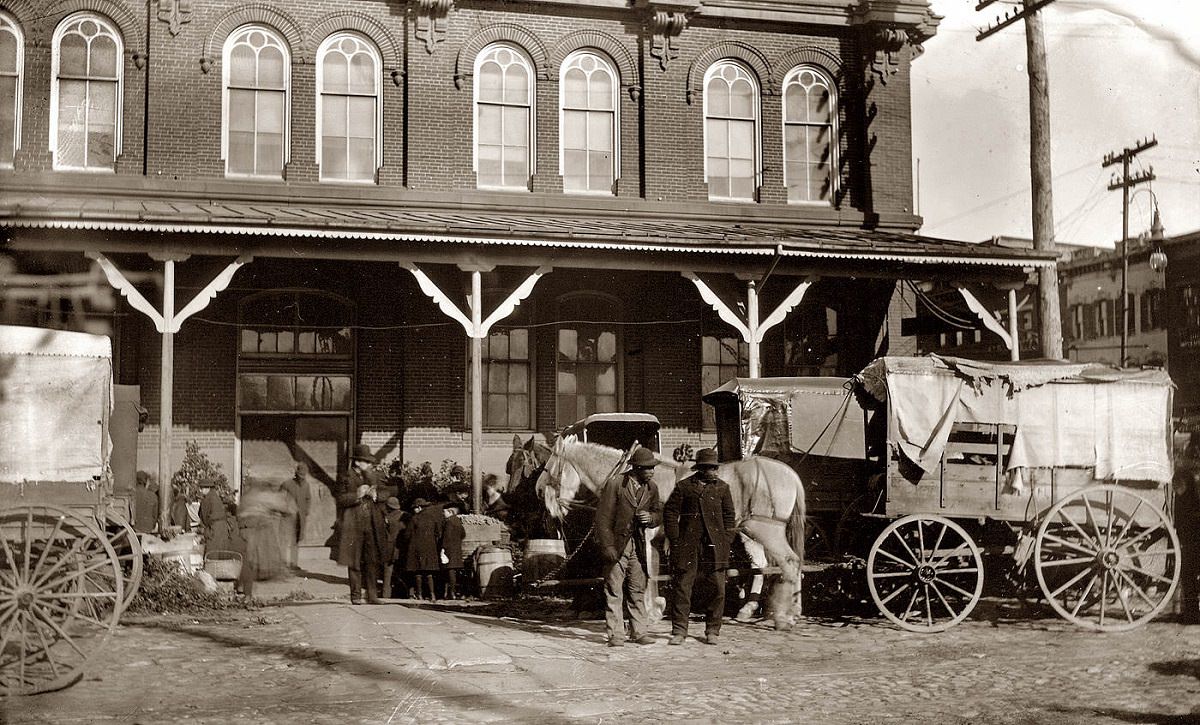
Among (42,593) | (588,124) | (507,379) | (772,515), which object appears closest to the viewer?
(42,593)

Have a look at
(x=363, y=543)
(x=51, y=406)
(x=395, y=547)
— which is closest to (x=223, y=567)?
(x=363, y=543)

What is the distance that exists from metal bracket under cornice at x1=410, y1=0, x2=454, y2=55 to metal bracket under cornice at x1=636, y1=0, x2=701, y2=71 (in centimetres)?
375

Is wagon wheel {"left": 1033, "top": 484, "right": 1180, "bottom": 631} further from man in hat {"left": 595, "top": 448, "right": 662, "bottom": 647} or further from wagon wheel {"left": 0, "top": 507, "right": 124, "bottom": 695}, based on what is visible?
wagon wheel {"left": 0, "top": 507, "right": 124, "bottom": 695}

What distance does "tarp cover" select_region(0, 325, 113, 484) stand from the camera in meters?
9.03

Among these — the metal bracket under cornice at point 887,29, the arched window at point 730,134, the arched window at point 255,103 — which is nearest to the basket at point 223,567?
the arched window at point 255,103

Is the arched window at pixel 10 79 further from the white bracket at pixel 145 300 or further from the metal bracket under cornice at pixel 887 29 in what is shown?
the metal bracket under cornice at pixel 887 29

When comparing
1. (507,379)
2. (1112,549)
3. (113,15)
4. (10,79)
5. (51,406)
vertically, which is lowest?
(1112,549)

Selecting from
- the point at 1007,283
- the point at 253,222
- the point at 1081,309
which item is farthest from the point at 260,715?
the point at 1081,309

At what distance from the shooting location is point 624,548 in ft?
35.6

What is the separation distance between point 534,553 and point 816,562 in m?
3.63

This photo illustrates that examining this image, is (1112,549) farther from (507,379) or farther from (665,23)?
(665,23)

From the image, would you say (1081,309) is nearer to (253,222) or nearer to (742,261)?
(742,261)

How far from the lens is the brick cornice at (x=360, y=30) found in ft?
67.2

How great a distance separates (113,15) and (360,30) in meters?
4.22
